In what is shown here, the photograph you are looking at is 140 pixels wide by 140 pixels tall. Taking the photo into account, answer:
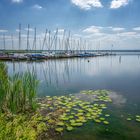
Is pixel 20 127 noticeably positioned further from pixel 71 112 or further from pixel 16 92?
pixel 71 112

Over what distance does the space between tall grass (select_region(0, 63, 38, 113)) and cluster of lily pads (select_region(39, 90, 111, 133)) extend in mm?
942

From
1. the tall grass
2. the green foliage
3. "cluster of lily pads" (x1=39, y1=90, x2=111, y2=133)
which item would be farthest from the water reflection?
the green foliage

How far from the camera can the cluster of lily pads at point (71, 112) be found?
6609 mm

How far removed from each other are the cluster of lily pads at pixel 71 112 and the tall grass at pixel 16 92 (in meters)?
0.94

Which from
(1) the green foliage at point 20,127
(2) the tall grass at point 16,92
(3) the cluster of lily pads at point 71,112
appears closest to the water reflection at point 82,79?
(3) the cluster of lily pads at point 71,112

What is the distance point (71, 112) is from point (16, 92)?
2.45 meters

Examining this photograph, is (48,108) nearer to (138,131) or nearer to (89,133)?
(89,133)

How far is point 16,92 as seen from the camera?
6.62 meters

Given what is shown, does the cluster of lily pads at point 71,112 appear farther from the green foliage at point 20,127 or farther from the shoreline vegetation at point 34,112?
the green foliage at point 20,127

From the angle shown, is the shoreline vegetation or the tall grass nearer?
the shoreline vegetation

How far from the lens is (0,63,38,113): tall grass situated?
21.0 feet

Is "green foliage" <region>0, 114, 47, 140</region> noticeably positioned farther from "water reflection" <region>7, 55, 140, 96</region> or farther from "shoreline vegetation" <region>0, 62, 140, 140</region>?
"water reflection" <region>7, 55, 140, 96</region>

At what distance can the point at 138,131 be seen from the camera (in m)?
6.19

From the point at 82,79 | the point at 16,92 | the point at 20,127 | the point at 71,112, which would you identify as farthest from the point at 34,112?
the point at 82,79
